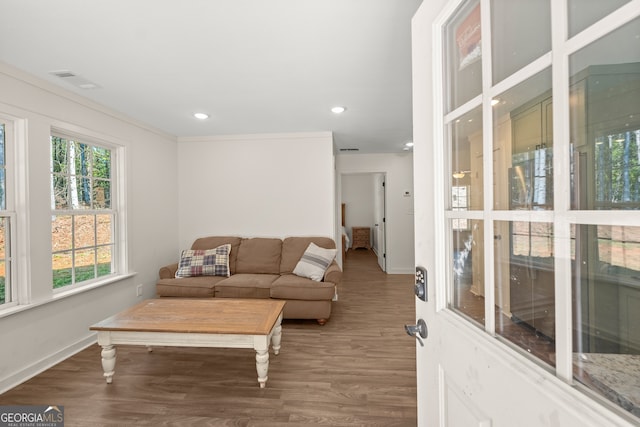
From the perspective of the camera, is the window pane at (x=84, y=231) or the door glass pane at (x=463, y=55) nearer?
the door glass pane at (x=463, y=55)

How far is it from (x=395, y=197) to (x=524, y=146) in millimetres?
5074

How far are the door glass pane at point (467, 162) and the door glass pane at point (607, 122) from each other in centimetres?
25

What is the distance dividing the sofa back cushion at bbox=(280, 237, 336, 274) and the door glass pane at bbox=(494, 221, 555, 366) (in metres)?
3.22

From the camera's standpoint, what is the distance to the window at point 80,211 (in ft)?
8.55

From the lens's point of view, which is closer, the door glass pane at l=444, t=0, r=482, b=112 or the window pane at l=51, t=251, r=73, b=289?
the door glass pane at l=444, t=0, r=482, b=112

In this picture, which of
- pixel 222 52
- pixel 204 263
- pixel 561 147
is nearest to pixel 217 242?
pixel 204 263

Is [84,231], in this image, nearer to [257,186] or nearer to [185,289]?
[185,289]

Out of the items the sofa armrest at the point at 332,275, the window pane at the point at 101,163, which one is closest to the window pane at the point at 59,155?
the window pane at the point at 101,163

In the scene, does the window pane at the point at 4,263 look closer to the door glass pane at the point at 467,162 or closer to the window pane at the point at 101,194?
the window pane at the point at 101,194

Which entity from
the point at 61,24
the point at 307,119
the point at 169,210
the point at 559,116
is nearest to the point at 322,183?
the point at 307,119

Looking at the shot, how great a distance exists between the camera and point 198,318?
2182 mm

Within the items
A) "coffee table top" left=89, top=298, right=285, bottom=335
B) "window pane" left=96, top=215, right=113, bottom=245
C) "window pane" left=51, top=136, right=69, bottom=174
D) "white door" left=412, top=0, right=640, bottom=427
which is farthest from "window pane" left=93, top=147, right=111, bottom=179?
"white door" left=412, top=0, right=640, bottom=427

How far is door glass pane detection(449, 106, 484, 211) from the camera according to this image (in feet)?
2.48

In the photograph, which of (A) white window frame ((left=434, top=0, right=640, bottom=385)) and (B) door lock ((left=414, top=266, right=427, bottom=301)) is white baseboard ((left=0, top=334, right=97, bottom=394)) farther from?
(A) white window frame ((left=434, top=0, right=640, bottom=385))
